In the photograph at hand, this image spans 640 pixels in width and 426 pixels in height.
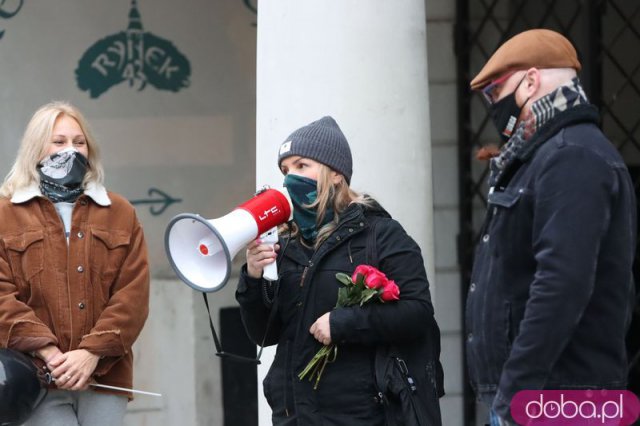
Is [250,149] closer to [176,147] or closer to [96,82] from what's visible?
[176,147]

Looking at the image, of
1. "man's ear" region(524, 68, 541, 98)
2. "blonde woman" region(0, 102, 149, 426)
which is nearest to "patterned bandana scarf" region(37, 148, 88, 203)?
"blonde woman" region(0, 102, 149, 426)

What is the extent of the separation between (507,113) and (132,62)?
15.5ft

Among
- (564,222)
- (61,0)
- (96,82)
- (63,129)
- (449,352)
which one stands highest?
(61,0)

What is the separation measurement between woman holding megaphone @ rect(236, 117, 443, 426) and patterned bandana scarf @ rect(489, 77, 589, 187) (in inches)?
30.7

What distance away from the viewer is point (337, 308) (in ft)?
13.2

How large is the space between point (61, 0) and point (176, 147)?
1152 mm

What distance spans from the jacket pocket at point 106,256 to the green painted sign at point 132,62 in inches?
119

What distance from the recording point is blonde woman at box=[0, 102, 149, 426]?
4.65m

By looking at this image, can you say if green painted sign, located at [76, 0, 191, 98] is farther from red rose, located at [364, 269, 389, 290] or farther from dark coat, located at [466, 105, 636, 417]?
dark coat, located at [466, 105, 636, 417]

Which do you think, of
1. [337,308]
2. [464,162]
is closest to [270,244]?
[337,308]

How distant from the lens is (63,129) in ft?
15.9

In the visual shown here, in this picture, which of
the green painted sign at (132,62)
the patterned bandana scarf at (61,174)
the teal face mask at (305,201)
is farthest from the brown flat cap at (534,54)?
the green painted sign at (132,62)

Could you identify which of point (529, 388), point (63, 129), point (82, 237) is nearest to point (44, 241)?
point (82, 237)

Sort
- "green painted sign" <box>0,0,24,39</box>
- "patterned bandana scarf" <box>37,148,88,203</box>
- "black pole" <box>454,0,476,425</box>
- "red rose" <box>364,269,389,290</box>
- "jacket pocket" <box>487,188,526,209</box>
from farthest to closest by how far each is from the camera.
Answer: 1. "green painted sign" <box>0,0,24,39</box>
2. "black pole" <box>454,0,476,425</box>
3. "patterned bandana scarf" <box>37,148,88,203</box>
4. "red rose" <box>364,269,389,290</box>
5. "jacket pocket" <box>487,188,526,209</box>
